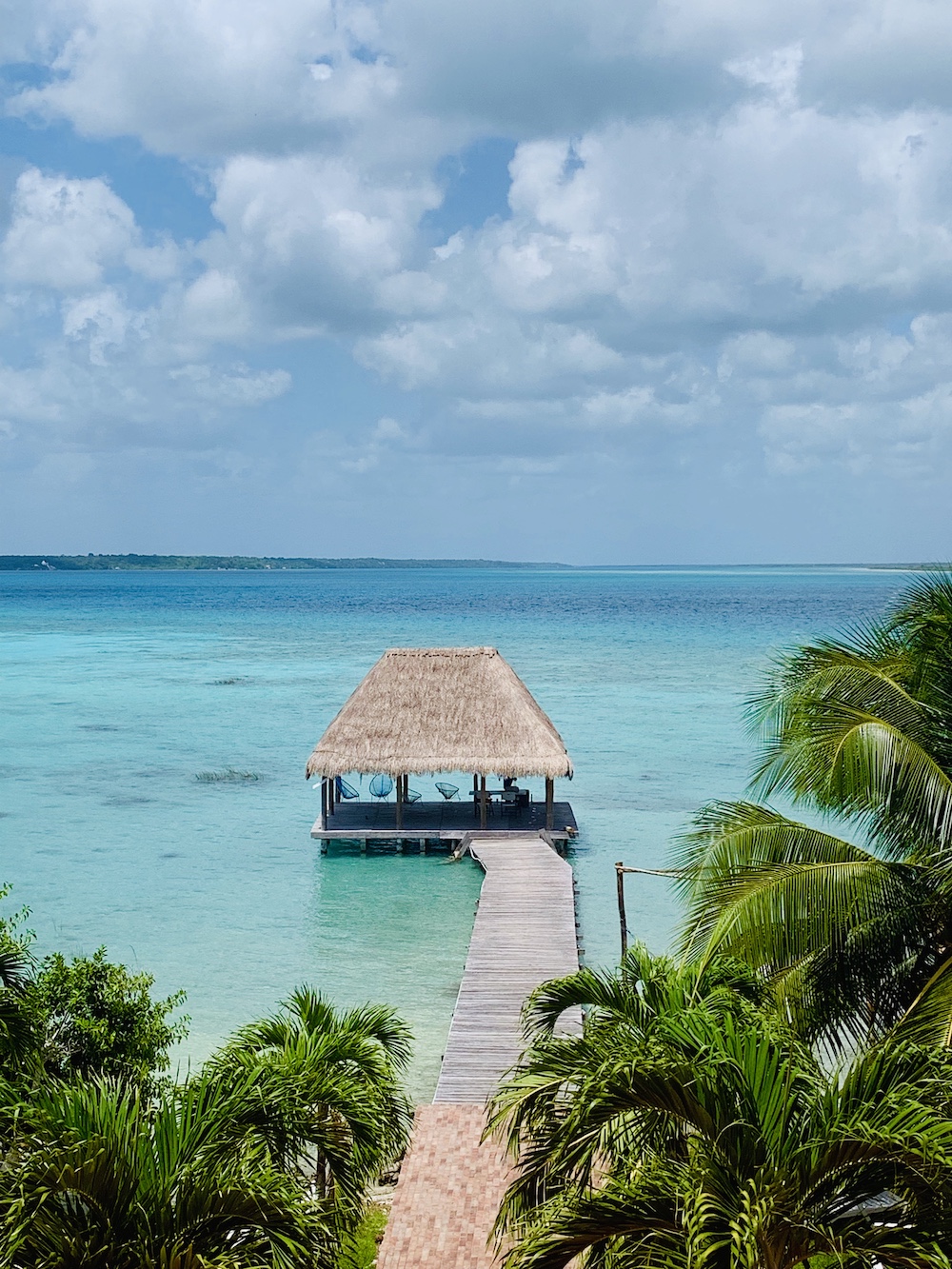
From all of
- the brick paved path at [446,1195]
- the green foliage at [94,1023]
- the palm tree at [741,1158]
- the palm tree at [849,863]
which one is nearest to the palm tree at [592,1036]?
the palm tree at [741,1158]

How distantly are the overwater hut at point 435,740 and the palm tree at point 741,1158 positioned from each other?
14.0m

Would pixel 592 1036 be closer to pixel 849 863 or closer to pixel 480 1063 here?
pixel 849 863

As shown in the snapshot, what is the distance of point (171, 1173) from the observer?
→ 13.2 feet

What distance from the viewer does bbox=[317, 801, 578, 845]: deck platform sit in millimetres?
19391

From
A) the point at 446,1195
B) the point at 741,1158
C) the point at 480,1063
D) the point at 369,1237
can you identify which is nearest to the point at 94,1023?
the point at 369,1237

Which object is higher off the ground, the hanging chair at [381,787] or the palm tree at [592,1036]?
the palm tree at [592,1036]

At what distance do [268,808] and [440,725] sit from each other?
5.43 meters

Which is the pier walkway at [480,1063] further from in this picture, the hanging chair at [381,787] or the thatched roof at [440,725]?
the hanging chair at [381,787]

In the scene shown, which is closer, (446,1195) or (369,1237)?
(369,1237)

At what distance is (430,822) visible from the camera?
803 inches

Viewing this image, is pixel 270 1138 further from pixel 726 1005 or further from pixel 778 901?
pixel 778 901

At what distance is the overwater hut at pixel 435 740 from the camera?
61.8 ft

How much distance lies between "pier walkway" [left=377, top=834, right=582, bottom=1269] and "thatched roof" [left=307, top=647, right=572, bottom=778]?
176 cm

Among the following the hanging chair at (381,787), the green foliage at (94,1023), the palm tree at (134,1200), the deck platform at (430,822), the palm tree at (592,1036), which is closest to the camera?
the palm tree at (134,1200)
